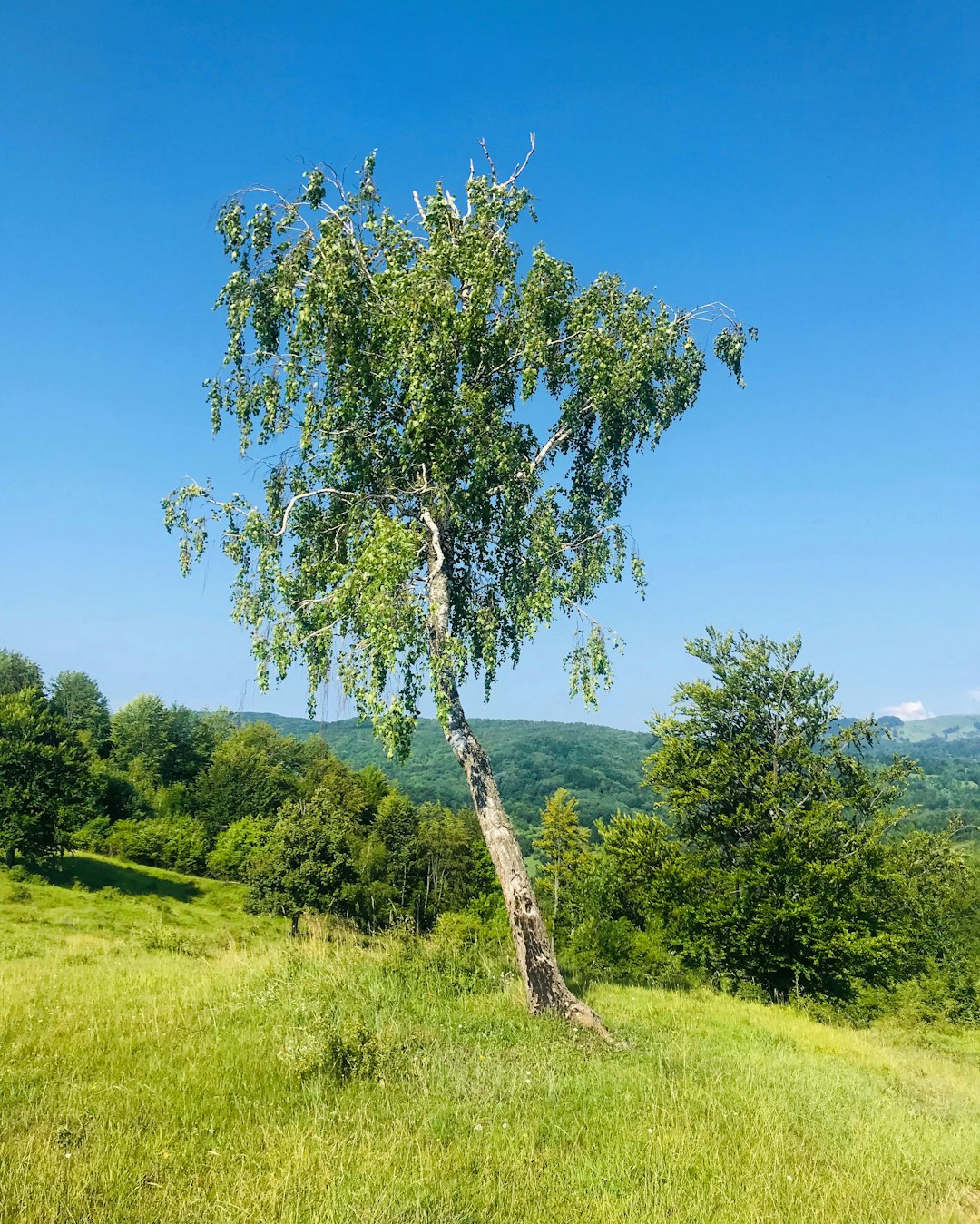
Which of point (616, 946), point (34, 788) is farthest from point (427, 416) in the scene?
point (34, 788)

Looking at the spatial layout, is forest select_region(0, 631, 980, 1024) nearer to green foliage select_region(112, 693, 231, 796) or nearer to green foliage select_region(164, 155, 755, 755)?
green foliage select_region(164, 155, 755, 755)

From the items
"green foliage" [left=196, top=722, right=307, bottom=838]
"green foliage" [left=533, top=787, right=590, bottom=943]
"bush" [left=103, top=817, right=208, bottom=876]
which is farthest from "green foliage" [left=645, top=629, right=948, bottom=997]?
"green foliage" [left=196, top=722, right=307, bottom=838]

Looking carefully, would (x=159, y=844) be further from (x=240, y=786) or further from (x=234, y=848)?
(x=240, y=786)

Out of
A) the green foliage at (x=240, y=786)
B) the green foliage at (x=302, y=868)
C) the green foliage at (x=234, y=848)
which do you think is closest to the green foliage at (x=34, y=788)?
the green foliage at (x=302, y=868)

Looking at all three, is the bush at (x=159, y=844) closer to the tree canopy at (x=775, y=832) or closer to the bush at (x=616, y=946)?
the bush at (x=616, y=946)

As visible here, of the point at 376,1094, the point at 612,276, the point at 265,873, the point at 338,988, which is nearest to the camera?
the point at 376,1094

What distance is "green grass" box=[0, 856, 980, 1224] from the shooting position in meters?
5.08

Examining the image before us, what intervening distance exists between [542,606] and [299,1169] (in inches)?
356

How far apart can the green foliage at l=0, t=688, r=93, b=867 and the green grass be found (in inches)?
1832

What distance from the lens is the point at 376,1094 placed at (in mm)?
7062

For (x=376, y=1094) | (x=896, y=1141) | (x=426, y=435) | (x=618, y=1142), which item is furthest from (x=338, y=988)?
(x=426, y=435)

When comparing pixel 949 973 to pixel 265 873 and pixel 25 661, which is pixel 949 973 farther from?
pixel 25 661

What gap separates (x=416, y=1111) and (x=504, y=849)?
17.7ft

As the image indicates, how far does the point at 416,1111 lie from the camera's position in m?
6.68
